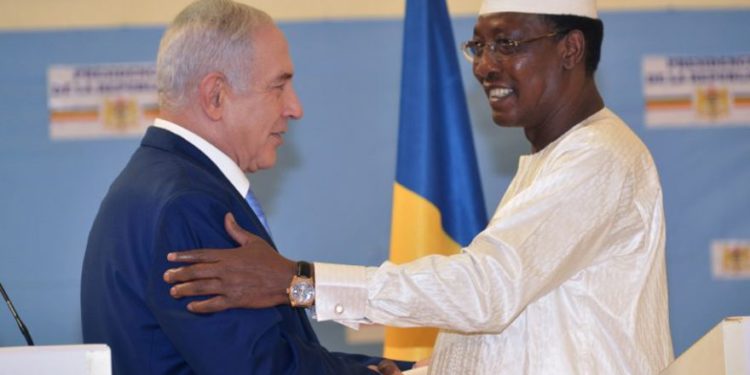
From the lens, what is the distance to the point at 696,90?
5559 millimetres

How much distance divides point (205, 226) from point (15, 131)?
3.35 m

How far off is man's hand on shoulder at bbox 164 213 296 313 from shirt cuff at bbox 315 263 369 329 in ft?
0.27

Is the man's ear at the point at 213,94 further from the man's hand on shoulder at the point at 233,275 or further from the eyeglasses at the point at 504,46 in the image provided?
the eyeglasses at the point at 504,46

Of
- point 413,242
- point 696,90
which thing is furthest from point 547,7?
point 696,90

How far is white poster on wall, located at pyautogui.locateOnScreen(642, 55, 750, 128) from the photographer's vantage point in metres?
5.54

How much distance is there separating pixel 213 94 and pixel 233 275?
48cm

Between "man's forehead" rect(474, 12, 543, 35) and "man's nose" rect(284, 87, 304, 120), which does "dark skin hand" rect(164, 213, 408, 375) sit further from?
"man's forehead" rect(474, 12, 543, 35)

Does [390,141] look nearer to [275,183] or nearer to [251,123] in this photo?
[275,183]

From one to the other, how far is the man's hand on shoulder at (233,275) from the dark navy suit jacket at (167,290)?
0.02 metres

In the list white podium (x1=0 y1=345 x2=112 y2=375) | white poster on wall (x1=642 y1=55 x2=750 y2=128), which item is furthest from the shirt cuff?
white poster on wall (x1=642 y1=55 x2=750 y2=128)

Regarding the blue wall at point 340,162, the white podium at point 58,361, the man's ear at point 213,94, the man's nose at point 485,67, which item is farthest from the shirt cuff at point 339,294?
the blue wall at point 340,162

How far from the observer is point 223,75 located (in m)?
2.72

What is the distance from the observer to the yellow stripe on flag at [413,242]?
4.61 meters

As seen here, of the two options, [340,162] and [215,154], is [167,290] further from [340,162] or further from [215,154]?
[340,162]
